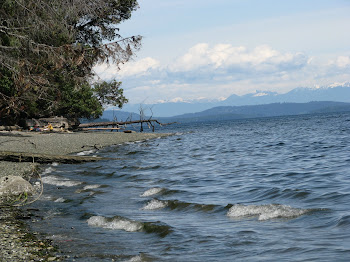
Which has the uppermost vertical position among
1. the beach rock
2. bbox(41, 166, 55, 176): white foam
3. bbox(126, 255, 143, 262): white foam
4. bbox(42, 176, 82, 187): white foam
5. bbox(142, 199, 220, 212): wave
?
the beach rock

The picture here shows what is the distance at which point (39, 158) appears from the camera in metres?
17.7

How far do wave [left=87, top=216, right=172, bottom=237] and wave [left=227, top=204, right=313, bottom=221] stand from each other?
1.83 m

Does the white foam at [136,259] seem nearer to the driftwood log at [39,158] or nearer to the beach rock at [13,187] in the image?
the beach rock at [13,187]

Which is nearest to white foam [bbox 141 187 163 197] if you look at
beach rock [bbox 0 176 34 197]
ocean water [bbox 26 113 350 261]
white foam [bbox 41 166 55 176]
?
ocean water [bbox 26 113 350 261]

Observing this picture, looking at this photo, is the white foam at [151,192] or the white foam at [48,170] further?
the white foam at [48,170]

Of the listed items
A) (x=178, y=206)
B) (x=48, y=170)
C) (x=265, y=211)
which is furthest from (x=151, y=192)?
(x=48, y=170)

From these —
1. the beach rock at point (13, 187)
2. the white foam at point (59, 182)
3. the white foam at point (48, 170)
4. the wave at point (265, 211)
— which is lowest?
the wave at point (265, 211)

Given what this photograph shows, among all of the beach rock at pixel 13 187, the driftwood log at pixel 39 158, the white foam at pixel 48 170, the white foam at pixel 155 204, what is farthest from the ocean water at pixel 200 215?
the driftwood log at pixel 39 158

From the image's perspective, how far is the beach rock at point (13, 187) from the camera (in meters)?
11.1

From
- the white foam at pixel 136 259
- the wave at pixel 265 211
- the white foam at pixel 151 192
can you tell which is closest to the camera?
the white foam at pixel 136 259

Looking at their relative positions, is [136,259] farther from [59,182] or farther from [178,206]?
[59,182]

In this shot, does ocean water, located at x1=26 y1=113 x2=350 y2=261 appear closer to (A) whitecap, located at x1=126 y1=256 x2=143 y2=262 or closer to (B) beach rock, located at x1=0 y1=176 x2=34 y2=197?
(A) whitecap, located at x1=126 y1=256 x2=143 y2=262

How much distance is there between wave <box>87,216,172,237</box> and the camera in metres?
7.96

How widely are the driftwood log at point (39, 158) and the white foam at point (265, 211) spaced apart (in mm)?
9446
